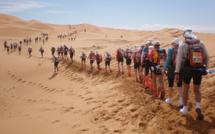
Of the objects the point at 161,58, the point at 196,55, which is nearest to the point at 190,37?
the point at 196,55

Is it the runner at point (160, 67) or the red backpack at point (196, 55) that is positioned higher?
the red backpack at point (196, 55)

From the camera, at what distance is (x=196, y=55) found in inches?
144

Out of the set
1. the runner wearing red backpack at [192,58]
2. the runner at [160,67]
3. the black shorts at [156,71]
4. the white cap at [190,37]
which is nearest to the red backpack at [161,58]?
the runner at [160,67]

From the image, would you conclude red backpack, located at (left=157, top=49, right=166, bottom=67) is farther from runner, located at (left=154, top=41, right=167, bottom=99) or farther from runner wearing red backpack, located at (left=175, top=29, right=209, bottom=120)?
runner wearing red backpack, located at (left=175, top=29, right=209, bottom=120)

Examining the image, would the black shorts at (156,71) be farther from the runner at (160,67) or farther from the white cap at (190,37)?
the white cap at (190,37)

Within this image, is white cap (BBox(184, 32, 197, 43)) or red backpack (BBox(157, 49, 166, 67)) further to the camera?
red backpack (BBox(157, 49, 166, 67))

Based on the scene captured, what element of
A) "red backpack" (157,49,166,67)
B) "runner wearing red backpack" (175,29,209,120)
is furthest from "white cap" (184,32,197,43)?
"red backpack" (157,49,166,67)

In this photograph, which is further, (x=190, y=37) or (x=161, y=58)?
(x=161, y=58)

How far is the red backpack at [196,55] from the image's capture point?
3648 millimetres

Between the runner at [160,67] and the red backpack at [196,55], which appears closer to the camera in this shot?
the red backpack at [196,55]

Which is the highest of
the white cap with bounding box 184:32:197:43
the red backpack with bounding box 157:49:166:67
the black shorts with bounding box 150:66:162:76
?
the white cap with bounding box 184:32:197:43

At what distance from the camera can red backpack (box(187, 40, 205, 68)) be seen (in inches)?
144

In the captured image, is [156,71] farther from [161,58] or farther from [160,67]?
[161,58]

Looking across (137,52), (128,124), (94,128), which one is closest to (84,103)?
(94,128)
